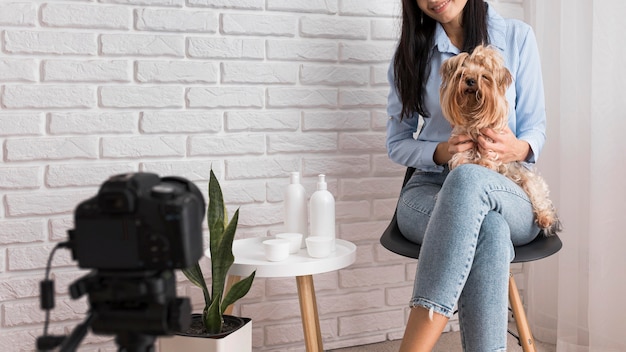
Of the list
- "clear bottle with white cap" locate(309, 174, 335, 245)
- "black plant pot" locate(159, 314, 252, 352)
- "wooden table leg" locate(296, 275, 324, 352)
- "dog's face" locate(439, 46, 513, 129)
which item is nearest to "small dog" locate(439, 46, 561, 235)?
"dog's face" locate(439, 46, 513, 129)

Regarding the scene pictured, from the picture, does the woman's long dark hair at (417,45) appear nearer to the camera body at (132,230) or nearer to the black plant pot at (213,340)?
the black plant pot at (213,340)

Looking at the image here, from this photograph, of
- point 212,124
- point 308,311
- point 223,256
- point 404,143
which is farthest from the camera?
point 212,124

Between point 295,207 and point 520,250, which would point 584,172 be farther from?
point 295,207

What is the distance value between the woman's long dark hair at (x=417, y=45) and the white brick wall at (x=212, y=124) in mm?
330

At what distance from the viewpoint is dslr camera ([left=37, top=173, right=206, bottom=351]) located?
0.67 metres

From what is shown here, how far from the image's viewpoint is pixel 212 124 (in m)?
2.18

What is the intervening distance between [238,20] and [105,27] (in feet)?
1.39

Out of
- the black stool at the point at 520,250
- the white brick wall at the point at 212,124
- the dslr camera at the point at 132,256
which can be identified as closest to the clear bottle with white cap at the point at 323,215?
the black stool at the point at 520,250

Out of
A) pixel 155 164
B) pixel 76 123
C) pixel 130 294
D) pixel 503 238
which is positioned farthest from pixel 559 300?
pixel 130 294

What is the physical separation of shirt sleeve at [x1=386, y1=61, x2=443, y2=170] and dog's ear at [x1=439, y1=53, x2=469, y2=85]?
0.89ft

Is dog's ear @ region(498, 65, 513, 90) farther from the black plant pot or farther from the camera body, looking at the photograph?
the camera body

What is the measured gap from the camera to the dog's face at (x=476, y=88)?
1688 mm

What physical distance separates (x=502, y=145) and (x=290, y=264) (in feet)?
2.17

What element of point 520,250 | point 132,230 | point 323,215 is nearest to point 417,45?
point 323,215
